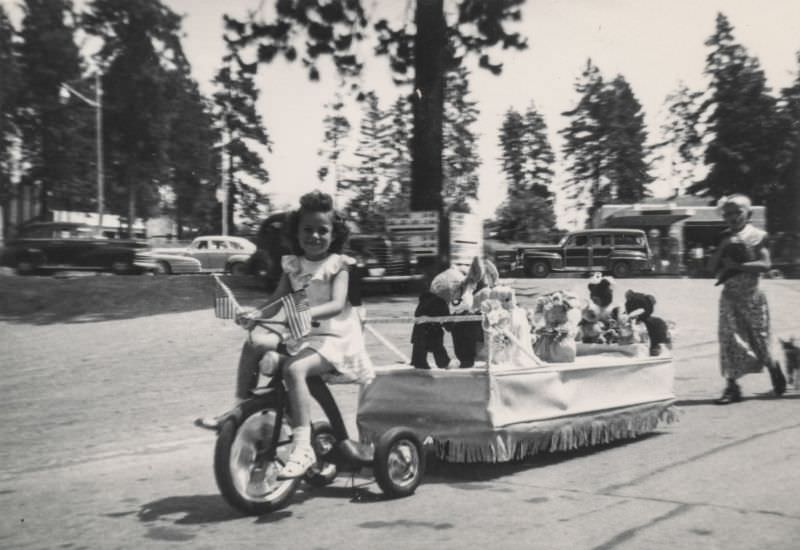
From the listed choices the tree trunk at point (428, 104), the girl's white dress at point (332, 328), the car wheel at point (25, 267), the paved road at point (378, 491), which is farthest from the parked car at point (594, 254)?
the girl's white dress at point (332, 328)

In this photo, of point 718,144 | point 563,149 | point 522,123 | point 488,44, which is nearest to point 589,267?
point 488,44

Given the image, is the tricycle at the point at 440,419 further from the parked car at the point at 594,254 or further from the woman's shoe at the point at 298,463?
the parked car at the point at 594,254

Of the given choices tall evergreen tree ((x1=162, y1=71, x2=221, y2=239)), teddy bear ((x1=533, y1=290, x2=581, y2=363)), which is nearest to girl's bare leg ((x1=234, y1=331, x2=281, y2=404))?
teddy bear ((x1=533, y1=290, x2=581, y2=363))

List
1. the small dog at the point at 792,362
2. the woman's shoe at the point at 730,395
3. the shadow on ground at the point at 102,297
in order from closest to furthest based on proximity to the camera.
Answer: the woman's shoe at the point at 730,395, the small dog at the point at 792,362, the shadow on ground at the point at 102,297

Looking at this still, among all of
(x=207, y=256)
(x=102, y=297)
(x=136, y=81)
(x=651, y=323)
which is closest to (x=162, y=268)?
(x=207, y=256)

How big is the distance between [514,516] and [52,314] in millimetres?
12793

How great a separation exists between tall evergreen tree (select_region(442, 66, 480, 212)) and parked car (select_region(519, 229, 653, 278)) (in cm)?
1047

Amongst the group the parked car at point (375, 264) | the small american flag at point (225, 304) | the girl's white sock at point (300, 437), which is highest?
the parked car at point (375, 264)

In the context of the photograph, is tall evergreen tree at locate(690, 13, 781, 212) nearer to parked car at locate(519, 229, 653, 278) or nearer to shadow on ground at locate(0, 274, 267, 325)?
parked car at locate(519, 229, 653, 278)

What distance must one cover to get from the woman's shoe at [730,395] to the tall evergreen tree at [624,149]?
63272 millimetres

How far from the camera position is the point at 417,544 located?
4.40m

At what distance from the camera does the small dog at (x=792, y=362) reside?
8.97m

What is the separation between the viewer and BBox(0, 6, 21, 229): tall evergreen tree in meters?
34.7

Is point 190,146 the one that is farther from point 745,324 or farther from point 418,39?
point 745,324
